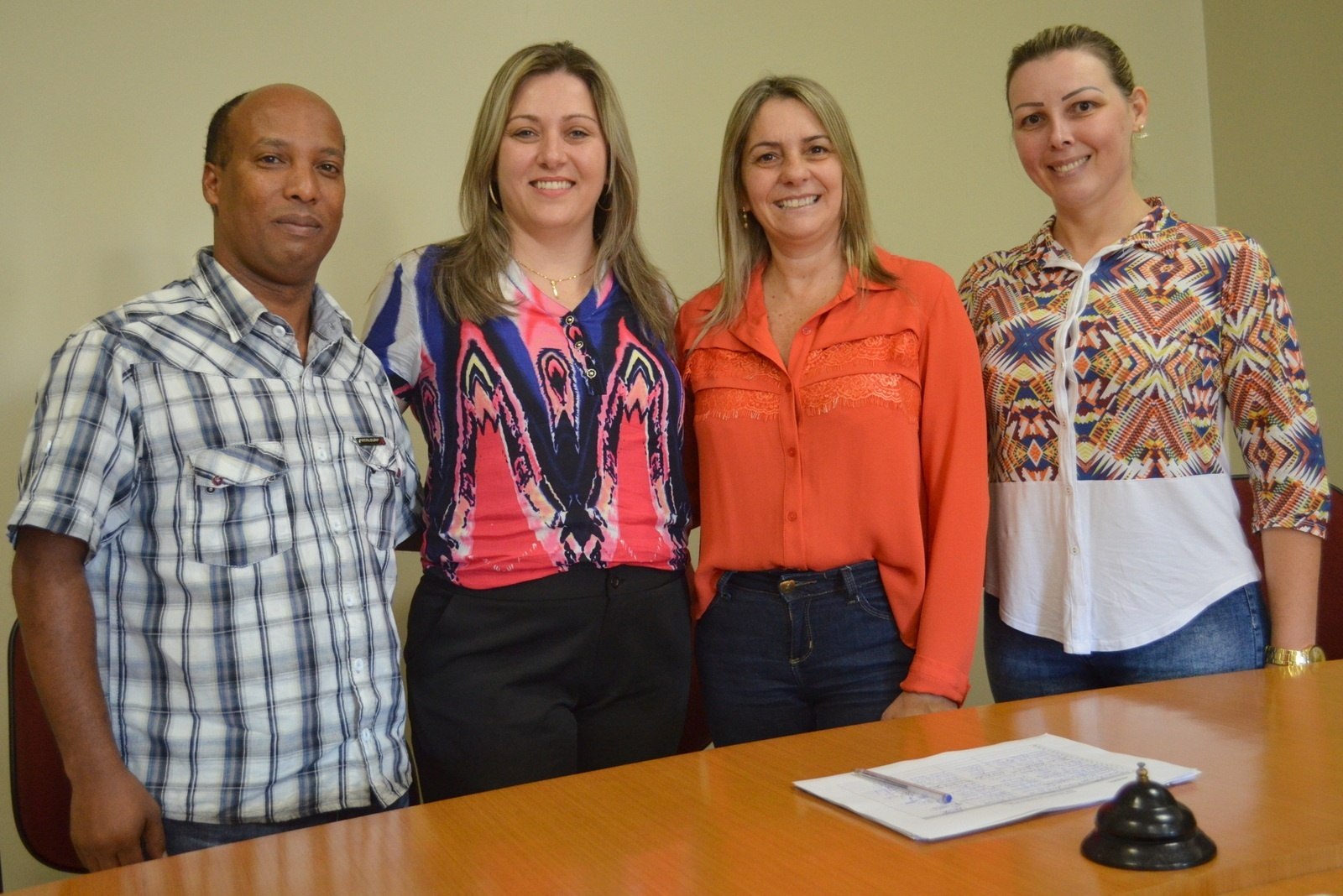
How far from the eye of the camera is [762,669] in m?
2.07

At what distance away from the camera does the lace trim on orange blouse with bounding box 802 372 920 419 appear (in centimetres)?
213

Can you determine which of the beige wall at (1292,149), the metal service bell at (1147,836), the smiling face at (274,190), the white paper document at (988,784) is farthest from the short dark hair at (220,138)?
the beige wall at (1292,149)

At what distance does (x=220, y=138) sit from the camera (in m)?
1.98

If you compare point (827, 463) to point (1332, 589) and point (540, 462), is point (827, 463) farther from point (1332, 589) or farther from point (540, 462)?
point (1332, 589)

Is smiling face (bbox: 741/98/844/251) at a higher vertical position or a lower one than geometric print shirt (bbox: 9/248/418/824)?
higher

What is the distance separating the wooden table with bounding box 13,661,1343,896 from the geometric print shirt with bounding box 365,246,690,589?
1.69 feet

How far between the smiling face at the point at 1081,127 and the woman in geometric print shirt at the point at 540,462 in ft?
2.69

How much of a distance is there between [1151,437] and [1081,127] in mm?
622

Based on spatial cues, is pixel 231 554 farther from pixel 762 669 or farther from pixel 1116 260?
pixel 1116 260

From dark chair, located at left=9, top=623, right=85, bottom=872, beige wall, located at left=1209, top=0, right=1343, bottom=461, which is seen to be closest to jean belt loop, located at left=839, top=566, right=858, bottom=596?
dark chair, located at left=9, top=623, right=85, bottom=872

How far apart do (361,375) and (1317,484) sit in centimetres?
169

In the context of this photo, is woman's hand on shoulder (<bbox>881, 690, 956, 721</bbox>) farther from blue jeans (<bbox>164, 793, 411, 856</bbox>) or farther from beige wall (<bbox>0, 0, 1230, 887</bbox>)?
beige wall (<bbox>0, 0, 1230, 887</bbox>)

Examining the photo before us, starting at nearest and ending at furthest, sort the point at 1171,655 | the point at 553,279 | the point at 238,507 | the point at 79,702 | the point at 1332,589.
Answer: the point at 79,702, the point at 238,507, the point at 1171,655, the point at 553,279, the point at 1332,589

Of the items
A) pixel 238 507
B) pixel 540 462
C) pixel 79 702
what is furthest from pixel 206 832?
pixel 540 462
